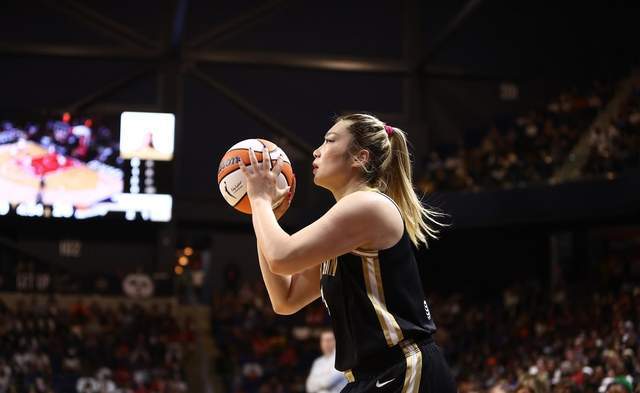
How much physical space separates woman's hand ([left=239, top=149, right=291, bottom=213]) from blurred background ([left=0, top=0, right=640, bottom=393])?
1465 cm

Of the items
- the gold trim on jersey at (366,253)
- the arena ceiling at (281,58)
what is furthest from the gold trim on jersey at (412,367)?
the arena ceiling at (281,58)

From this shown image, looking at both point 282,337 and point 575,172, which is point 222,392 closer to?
point 282,337

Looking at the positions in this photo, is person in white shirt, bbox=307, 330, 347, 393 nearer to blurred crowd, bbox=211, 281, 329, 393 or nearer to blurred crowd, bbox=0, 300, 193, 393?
blurred crowd, bbox=211, 281, 329, 393

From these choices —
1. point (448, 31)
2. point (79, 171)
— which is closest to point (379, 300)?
point (79, 171)

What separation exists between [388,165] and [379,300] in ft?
1.89

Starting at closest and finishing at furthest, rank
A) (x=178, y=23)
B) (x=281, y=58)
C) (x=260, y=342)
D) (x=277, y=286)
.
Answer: (x=277, y=286) → (x=178, y=23) → (x=260, y=342) → (x=281, y=58)

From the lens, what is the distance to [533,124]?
2320cm

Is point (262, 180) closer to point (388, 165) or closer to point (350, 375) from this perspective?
point (388, 165)

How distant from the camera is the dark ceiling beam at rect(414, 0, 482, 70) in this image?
75.7 feet

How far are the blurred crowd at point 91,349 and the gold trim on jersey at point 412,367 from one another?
16936 millimetres

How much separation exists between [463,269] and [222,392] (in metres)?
7.87

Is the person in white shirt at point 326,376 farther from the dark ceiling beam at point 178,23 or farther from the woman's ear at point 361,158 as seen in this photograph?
the dark ceiling beam at point 178,23

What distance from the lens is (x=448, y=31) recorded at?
24.2 metres

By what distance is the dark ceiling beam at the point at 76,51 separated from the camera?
25.2 meters
